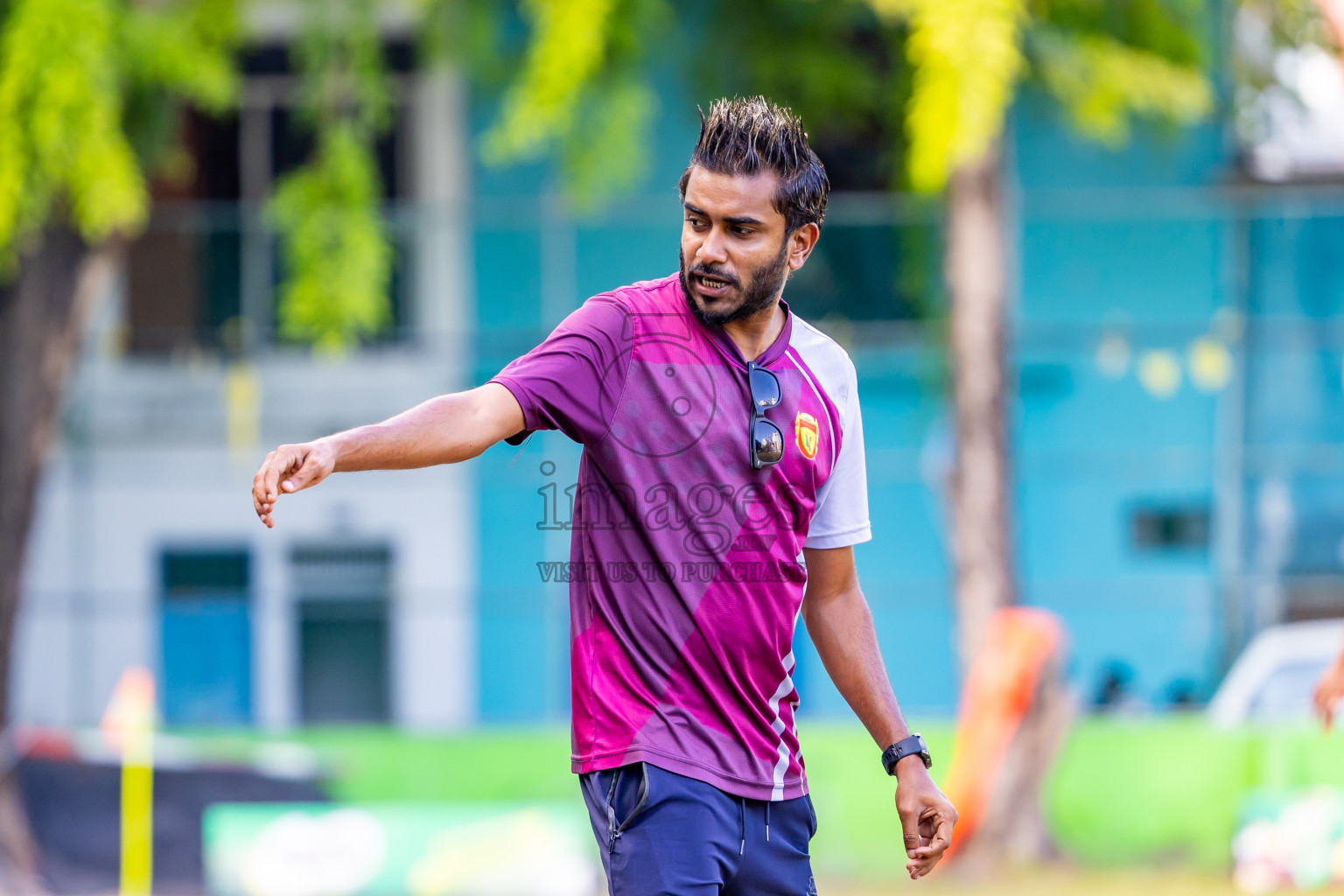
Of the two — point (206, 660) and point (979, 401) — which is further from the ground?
point (979, 401)

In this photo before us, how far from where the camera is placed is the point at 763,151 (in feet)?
8.71

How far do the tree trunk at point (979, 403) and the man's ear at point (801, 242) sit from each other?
6.77 metres

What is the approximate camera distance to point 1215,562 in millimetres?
12062

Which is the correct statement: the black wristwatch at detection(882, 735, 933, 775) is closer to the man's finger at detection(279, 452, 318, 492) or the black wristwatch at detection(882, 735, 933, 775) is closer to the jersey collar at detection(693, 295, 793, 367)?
the jersey collar at detection(693, 295, 793, 367)

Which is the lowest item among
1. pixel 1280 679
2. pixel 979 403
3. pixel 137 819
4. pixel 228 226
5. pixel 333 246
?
pixel 137 819

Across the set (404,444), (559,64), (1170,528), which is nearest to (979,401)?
(559,64)

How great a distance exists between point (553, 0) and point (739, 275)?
6689 millimetres

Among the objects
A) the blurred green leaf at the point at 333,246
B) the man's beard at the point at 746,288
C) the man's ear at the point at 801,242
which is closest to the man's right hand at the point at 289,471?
the man's beard at the point at 746,288

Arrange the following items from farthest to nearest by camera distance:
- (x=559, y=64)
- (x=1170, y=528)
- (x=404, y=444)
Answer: (x=1170, y=528), (x=559, y=64), (x=404, y=444)

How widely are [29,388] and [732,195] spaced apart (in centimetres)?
744

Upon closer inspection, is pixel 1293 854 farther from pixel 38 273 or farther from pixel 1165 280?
pixel 38 273

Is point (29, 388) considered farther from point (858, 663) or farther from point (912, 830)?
point (912, 830)

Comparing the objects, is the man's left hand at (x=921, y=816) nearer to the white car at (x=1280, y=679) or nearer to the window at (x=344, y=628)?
the white car at (x=1280, y=679)

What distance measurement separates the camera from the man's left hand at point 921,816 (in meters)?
2.87
